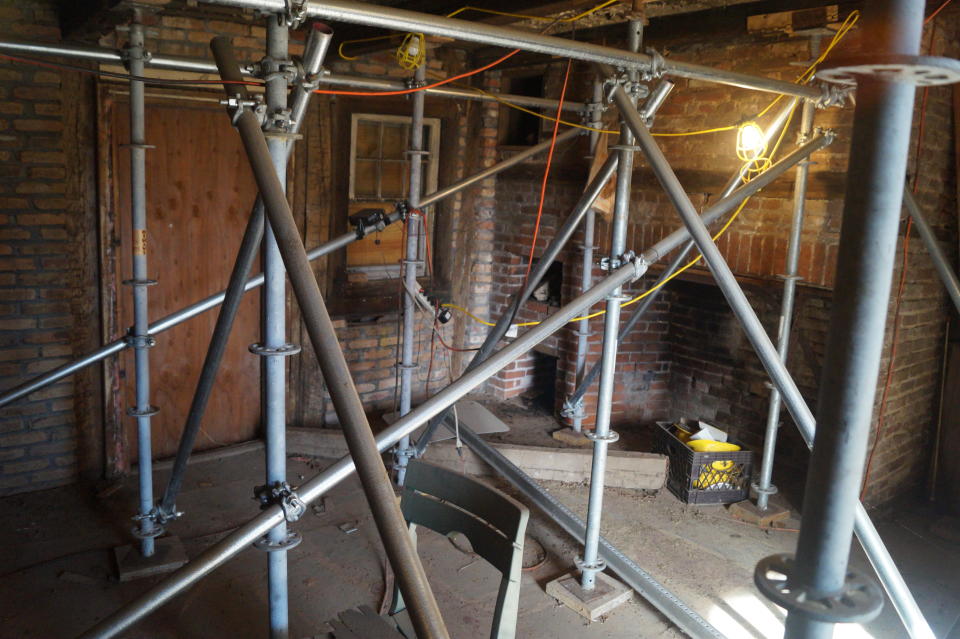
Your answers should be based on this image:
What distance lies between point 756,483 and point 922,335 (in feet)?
4.53

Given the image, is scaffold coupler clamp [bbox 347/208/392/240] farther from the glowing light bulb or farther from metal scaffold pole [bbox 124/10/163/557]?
the glowing light bulb

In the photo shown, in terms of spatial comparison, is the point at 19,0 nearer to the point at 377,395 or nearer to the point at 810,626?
the point at 377,395

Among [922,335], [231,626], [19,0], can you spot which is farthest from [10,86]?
[922,335]

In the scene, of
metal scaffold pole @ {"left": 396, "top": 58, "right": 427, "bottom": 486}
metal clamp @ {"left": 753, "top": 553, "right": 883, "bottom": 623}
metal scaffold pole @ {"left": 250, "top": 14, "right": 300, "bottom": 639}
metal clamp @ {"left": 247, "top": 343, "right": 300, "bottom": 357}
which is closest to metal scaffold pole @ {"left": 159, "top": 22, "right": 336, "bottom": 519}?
metal scaffold pole @ {"left": 250, "top": 14, "right": 300, "bottom": 639}

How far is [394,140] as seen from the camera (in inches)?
234

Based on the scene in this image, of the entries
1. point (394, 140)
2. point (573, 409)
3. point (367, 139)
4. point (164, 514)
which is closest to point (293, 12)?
point (164, 514)

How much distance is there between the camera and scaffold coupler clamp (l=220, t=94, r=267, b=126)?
2266mm

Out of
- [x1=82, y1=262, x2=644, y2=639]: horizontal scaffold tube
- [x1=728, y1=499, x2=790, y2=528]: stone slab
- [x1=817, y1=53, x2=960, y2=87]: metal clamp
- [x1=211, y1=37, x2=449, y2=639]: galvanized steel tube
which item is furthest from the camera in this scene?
[x1=728, y1=499, x2=790, y2=528]: stone slab

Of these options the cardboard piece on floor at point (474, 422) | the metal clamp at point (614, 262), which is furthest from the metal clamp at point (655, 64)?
the cardboard piece on floor at point (474, 422)

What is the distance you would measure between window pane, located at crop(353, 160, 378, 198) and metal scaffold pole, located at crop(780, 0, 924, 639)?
16.1 feet

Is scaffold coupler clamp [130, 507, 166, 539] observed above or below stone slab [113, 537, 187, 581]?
above

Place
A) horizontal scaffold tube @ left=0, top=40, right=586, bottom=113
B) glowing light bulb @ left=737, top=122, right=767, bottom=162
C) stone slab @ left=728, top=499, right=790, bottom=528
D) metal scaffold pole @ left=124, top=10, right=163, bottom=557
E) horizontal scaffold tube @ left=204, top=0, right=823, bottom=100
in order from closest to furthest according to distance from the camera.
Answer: horizontal scaffold tube @ left=204, top=0, right=823, bottom=100
horizontal scaffold tube @ left=0, top=40, right=586, bottom=113
metal scaffold pole @ left=124, top=10, right=163, bottom=557
glowing light bulb @ left=737, top=122, right=767, bottom=162
stone slab @ left=728, top=499, right=790, bottom=528

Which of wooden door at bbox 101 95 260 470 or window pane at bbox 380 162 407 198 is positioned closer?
wooden door at bbox 101 95 260 470

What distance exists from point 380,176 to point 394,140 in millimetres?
299
